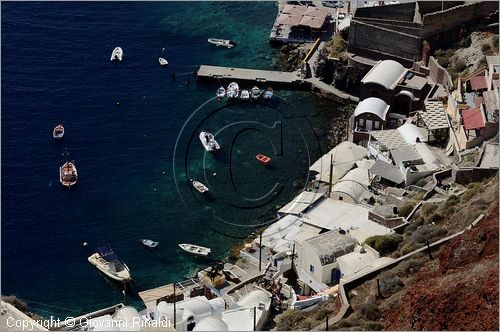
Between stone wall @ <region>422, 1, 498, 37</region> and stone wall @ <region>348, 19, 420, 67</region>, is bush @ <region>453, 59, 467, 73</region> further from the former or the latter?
stone wall @ <region>348, 19, 420, 67</region>

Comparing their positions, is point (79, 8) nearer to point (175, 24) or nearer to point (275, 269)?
point (175, 24)

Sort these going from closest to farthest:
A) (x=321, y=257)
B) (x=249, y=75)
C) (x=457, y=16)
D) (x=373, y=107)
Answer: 1. (x=321, y=257)
2. (x=373, y=107)
3. (x=457, y=16)
4. (x=249, y=75)

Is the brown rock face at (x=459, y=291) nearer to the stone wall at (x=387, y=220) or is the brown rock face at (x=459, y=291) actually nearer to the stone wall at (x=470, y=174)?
the stone wall at (x=387, y=220)

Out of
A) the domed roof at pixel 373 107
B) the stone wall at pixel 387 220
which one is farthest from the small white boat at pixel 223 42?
the stone wall at pixel 387 220

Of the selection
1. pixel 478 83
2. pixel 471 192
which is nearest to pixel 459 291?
pixel 471 192

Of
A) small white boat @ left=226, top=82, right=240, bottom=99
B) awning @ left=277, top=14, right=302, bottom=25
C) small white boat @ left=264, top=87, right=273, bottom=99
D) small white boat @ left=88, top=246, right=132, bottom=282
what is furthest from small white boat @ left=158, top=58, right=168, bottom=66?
small white boat @ left=88, top=246, right=132, bottom=282

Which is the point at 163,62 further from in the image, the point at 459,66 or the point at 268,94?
the point at 459,66
